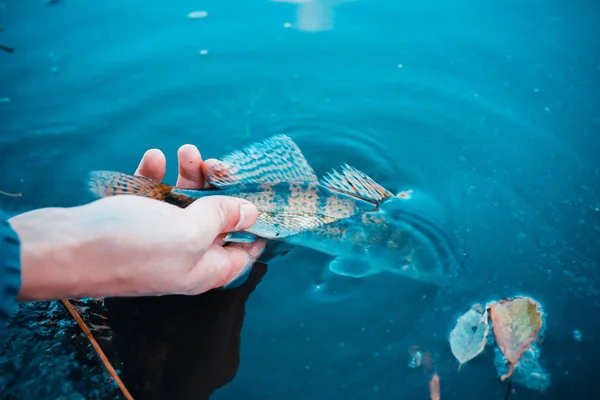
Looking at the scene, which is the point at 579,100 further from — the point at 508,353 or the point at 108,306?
the point at 108,306

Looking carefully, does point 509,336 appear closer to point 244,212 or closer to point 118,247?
point 244,212

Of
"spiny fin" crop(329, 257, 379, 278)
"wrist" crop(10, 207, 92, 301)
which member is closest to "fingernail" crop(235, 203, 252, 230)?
"spiny fin" crop(329, 257, 379, 278)

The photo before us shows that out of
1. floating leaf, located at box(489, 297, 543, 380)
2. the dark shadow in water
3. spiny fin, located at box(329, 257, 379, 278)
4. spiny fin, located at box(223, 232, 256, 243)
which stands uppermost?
floating leaf, located at box(489, 297, 543, 380)

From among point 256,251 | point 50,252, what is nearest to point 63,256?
point 50,252

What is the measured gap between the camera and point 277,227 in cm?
357

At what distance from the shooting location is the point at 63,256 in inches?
87.6

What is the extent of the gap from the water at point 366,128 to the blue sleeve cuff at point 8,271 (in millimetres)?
1380

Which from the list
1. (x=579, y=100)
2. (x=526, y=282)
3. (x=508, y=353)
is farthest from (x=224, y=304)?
(x=579, y=100)

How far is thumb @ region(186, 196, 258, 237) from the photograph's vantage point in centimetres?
268

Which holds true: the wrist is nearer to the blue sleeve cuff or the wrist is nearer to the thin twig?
the blue sleeve cuff

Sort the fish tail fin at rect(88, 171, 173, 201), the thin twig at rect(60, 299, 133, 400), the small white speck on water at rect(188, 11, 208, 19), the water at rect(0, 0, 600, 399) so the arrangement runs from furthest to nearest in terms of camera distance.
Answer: the small white speck on water at rect(188, 11, 208, 19)
the fish tail fin at rect(88, 171, 173, 201)
the water at rect(0, 0, 600, 399)
the thin twig at rect(60, 299, 133, 400)

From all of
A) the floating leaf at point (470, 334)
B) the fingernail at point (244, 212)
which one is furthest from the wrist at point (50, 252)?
the floating leaf at point (470, 334)

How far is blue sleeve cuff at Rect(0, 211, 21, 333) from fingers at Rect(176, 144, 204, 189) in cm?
173

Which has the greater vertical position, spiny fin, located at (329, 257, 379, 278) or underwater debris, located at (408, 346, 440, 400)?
spiny fin, located at (329, 257, 379, 278)
